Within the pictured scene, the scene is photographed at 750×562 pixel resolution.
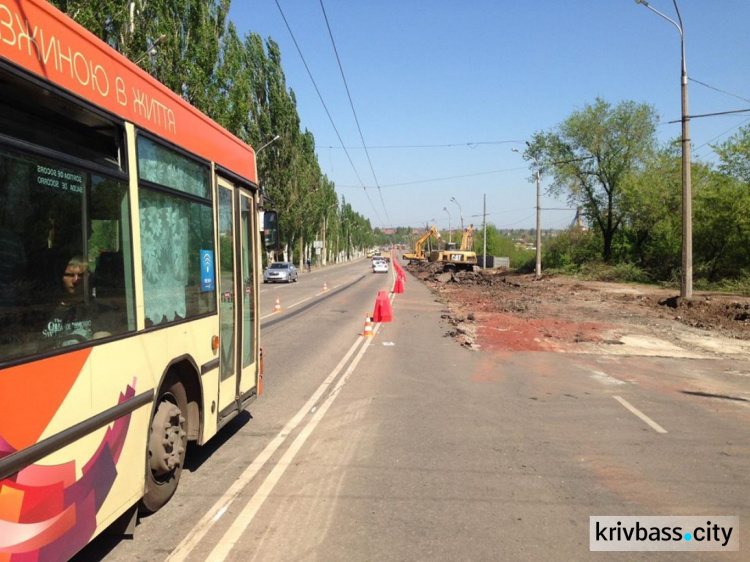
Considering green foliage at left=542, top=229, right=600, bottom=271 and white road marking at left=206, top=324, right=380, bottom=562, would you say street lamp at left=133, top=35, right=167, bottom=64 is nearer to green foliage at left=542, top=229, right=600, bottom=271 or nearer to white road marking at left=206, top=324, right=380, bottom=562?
white road marking at left=206, top=324, right=380, bottom=562

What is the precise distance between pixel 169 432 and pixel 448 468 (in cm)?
257

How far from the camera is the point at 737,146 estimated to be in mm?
31656

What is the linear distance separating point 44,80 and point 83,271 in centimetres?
101

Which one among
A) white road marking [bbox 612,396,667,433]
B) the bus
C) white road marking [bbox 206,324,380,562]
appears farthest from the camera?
white road marking [bbox 612,396,667,433]

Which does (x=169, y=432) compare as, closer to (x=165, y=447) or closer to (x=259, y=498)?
(x=165, y=447)

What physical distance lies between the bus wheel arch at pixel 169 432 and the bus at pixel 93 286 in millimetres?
14

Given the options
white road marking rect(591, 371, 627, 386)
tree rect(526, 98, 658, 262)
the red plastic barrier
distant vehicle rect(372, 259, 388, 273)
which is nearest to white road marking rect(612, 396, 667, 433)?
white road marking rect(591, 371, 627, 386)

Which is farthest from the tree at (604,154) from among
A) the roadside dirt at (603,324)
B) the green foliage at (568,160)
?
the roadside dirt at (603,324)

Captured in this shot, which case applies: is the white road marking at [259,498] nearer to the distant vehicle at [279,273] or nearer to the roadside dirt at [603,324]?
the roadside dirt at [603,324]

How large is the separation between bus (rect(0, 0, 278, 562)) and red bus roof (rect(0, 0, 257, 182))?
0.01 meters

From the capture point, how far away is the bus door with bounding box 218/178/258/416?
19.5 ft

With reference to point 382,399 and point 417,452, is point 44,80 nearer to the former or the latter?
point 417,452

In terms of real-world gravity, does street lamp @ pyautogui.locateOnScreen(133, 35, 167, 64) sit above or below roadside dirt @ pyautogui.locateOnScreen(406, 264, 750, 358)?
above

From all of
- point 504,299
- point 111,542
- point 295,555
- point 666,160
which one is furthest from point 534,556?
point 666,160
